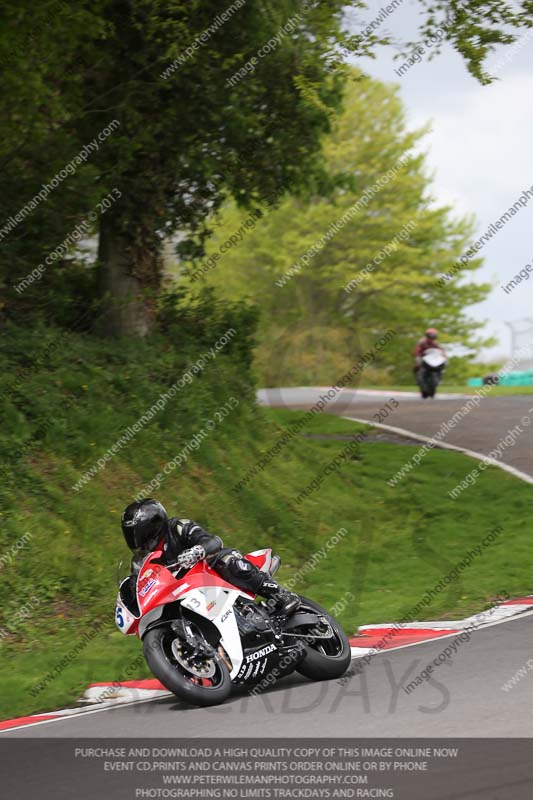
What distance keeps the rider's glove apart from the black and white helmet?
1.02ft

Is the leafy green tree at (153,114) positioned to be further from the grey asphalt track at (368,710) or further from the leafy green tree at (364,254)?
the leafy green tree at (364,254)

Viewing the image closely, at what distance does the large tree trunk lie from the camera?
18.5m

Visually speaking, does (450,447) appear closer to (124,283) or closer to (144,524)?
(124,283)

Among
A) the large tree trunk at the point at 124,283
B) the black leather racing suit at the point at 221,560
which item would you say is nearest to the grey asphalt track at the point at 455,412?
the large tree trunk at the point at 124,283

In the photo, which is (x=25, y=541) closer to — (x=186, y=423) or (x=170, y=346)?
(x=186, y=423)

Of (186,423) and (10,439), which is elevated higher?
(186,423)

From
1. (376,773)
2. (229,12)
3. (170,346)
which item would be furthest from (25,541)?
(229,12)

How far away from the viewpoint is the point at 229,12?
17500 mm

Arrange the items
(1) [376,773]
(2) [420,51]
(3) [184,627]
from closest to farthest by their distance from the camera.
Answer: (1) [376,773]
(3) [184,627]
(2) [420,51]

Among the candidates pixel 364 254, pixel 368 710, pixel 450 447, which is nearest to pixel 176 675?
pixel 368 710

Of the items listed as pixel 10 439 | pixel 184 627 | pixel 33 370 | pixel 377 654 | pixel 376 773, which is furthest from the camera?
pixel 33 370

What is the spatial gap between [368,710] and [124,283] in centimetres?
1278

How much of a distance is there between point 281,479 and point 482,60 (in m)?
7.28

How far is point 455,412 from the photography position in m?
25.0
